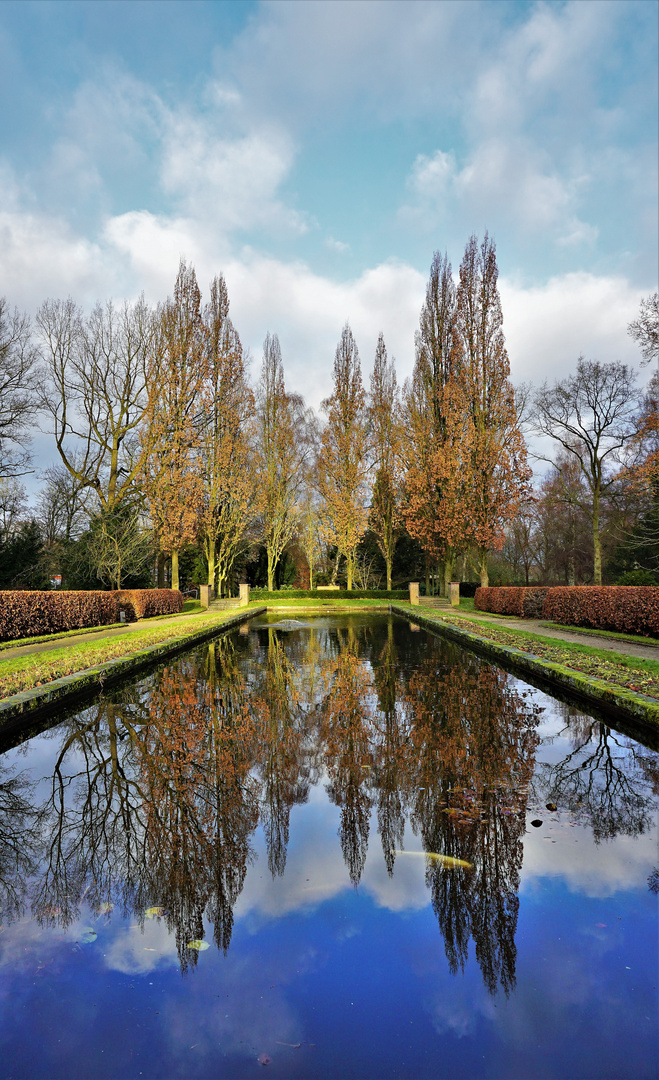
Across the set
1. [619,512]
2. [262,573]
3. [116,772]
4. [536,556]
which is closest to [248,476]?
[262,573]

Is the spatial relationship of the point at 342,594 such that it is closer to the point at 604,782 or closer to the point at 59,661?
the point at 59,661

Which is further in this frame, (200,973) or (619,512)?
(619,512)

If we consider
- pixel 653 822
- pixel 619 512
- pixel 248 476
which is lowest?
pixel 653 822

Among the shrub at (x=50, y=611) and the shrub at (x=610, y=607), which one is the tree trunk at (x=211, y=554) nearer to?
the shrub at (x=50, y=611)

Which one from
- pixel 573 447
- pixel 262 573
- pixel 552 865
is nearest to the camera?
pixel 552 865

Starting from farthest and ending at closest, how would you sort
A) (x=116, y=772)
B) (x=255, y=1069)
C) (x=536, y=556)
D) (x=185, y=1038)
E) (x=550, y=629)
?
(x=536, y=556) → (x=550, y=629) → (x=116, y=772) → (x=185, y=1038) → (x=255, y=1069)

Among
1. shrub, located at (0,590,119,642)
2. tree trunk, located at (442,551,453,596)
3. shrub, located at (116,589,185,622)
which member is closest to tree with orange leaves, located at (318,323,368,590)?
tree trunk, located at (442,551,453,596)

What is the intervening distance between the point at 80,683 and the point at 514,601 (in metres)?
16.8

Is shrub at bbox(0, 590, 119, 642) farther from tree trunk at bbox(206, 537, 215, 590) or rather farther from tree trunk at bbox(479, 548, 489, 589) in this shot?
tree trunk at bbox(479, 548, 489, 589)

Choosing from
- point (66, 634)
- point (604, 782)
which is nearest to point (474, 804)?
point (604, 782)

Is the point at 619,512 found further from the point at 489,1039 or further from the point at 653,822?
the point at 489,1039

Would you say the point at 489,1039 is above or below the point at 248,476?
below

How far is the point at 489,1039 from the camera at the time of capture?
2.05 meters

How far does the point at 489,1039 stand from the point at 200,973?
1.17 meters
